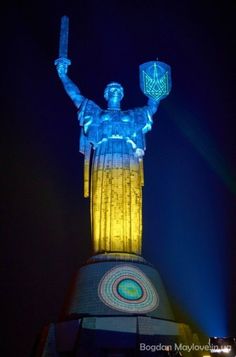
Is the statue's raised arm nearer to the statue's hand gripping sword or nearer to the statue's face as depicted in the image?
the statue's hand gripping sword

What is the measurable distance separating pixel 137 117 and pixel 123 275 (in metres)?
4.95

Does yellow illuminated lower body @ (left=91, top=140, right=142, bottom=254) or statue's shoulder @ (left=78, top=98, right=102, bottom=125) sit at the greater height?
statue's shoulder @ (left=78, top=98, right=102, bottom=125)

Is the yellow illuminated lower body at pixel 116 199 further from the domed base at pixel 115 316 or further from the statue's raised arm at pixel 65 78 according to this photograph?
the statue's raised arm at pixel 65 78

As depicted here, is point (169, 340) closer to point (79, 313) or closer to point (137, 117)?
point (79, 313)

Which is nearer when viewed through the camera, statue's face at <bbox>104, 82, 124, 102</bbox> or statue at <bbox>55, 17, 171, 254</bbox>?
statue at <bbox>55, 17, 171, 254</bbox>

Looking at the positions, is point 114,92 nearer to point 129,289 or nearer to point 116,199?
point 116,199

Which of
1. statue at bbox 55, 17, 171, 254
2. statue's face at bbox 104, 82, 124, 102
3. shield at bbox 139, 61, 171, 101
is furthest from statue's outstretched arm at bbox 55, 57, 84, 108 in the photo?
shield at bbox 139, 61, 171, 101

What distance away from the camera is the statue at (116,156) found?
42.5ft

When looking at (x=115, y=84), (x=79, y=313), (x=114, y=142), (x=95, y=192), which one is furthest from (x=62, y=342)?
(x=115, y=84)

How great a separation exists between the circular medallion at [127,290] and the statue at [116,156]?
92cm

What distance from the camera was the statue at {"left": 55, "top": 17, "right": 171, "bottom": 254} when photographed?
42.5 feet

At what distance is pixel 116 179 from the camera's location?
44.1 ft

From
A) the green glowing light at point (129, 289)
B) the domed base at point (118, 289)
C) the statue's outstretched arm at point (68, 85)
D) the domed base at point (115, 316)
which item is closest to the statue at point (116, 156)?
the statue's outstretched arm at point (68, 85)

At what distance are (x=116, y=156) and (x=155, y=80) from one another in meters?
3.08
